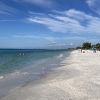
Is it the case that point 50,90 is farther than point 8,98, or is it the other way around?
point 50,90

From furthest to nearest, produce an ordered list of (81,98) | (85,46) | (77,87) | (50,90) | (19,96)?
(85,46) → (77,87) → (50,90) → (19,96) → (81,98)

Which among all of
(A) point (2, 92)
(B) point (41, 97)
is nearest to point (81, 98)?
(B) point (41, 97)

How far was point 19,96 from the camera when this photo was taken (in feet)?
36.4

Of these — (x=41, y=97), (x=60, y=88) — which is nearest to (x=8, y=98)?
(x=41, y=97)

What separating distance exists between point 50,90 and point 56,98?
1732 mm

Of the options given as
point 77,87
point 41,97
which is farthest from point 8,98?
point 77,87

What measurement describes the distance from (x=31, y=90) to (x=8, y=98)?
2.04 metres

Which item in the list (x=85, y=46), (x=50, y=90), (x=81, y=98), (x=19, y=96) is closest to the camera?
(x=81, y=98)

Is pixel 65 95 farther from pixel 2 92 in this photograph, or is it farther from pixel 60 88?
pixel 2 92

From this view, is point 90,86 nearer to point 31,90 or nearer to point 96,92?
point 96,92

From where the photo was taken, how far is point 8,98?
35.2ft

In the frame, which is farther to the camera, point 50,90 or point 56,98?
point 50,90

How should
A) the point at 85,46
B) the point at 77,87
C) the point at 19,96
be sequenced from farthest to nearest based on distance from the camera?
the point at 85,46
the point at 77,87
the point at 19,96

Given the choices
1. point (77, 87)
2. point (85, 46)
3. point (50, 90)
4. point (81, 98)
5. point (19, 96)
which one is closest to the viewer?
point (81, 98)
